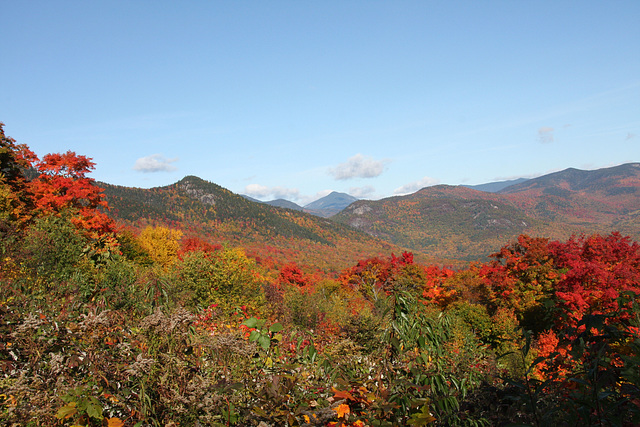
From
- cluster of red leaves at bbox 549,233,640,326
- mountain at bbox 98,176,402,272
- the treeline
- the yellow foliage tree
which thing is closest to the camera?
the treeline

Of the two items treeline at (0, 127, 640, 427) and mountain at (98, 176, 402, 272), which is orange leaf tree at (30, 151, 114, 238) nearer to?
treeline at (0, 127, 640, 427)

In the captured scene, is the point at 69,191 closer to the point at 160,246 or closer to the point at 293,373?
the point at 160,246

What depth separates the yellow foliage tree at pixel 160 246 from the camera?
33.1 metres

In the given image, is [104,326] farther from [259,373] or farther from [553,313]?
[553,313]

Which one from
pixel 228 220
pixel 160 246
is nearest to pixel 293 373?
pixel 160 246

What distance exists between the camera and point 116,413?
10.1ft

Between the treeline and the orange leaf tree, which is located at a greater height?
the orange leaf tree

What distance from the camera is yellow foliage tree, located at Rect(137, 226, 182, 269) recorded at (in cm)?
3306

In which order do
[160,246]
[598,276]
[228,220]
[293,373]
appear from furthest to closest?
[228,220]
[160,246]
[598,276]
[293,373]

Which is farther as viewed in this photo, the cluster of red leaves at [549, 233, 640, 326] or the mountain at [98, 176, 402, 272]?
the mountain at [98, 176, 402, 272]

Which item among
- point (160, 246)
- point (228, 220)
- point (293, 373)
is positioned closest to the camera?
point (293, 373)

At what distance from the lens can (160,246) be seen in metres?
34.4

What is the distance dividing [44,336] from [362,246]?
19601 centimetres

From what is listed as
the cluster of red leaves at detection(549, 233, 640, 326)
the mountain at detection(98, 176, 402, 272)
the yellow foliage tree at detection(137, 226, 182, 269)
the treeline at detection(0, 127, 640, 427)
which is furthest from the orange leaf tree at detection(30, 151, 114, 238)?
the mountain at detection(98, 176, 402, 272)
